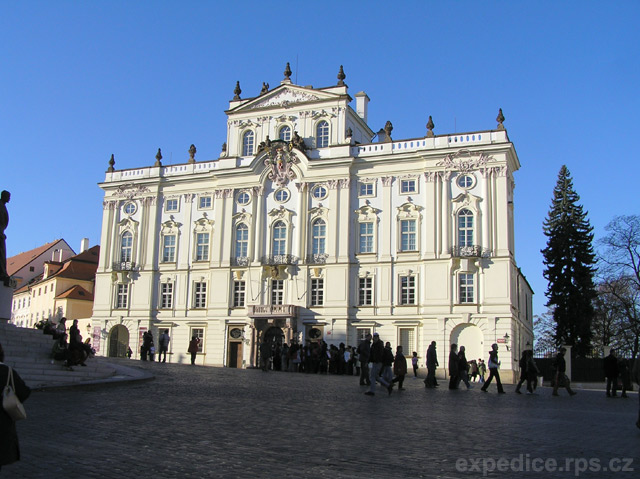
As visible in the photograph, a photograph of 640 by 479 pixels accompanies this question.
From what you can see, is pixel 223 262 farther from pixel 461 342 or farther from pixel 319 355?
pixel 461 342

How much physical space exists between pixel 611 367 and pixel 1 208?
2213 cm

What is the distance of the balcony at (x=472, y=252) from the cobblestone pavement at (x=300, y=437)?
28.5 m

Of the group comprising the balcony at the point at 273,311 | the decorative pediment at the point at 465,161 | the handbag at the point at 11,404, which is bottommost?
the handbag at the point at 11,404

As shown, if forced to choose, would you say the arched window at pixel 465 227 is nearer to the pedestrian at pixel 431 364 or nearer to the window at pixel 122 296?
the pedestrian at pixel 431 364

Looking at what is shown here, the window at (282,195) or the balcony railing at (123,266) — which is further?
the balcony railing at (123,266)

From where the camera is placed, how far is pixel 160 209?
5894cm

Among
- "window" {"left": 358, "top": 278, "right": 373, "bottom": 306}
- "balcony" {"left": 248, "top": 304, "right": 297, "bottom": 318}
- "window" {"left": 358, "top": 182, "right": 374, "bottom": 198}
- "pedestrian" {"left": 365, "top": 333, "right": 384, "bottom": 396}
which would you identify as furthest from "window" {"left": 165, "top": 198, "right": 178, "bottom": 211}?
"pedestrian" {"left": 365, "top": 333, "right": 384, "bottom": 396}

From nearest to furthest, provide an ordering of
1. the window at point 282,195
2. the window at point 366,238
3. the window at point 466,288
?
1. the window at point 466,288
2. the window at point 366,238
3. the window at point 282,195

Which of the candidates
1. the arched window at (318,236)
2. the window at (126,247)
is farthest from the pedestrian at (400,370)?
the window at (126,247)

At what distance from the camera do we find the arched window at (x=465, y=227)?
160 ft

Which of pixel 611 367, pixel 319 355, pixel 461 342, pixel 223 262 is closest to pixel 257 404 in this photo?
pixel 611 367

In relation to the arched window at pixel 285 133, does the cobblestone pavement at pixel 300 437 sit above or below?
below

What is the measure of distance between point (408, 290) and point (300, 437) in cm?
3919

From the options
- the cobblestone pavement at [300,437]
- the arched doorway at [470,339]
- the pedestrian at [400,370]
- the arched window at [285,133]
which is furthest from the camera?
the arched window at [285,133]
